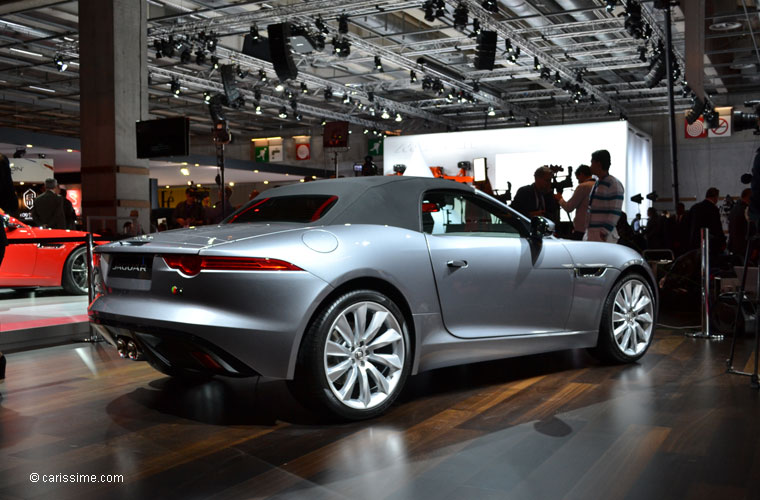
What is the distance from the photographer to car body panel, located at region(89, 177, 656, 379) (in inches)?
141

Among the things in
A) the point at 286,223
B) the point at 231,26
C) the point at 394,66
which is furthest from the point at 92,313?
the point at 394,66

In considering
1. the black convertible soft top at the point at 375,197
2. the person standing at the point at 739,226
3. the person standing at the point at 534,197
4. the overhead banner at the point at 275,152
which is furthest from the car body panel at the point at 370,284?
the overhead banner at the point at 275,152

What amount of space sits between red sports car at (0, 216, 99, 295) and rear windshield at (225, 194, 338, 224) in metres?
5.08

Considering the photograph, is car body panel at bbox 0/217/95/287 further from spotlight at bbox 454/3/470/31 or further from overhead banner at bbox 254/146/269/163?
overhead banner at bbox 254/146/269/163

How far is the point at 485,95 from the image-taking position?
25969 millimetres

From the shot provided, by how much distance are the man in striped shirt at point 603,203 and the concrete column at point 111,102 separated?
7.07 m

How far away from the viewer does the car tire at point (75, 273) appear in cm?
962

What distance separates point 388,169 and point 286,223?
2127 centimetres

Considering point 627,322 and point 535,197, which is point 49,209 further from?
point 627,322

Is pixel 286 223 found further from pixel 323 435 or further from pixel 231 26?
pixel 231 26

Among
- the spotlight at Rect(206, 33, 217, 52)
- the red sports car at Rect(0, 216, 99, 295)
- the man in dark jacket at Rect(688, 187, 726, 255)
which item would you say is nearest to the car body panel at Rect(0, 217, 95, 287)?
the red sports car at Rect(0, 216, 99, 295)

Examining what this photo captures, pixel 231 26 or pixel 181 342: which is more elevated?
pixel 231 26

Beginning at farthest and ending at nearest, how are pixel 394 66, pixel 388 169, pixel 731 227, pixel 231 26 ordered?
pixel 388 169, pixel 394 66, pixel 231 26, pixel 731 227

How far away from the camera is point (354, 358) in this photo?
12.7ft
